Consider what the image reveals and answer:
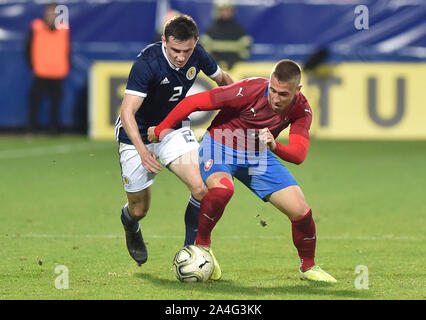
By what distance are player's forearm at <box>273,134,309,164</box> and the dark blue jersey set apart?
1039 millimetres

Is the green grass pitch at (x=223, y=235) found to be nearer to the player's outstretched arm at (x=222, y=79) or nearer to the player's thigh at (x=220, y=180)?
the player's thigh at (x=220, y=180)

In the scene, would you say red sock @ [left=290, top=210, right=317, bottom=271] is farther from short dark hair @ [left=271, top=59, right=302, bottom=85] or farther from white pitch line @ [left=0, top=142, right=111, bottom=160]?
white pitch line @ [left=0, top=142, right=111, bottom=160]

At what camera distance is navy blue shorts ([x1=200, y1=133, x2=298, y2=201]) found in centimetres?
669

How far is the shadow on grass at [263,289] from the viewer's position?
19.8 ft

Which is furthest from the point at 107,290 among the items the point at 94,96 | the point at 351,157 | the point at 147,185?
the point at 94,96

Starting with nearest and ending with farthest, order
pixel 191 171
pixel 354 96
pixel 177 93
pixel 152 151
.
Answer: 1. pixel 191 171
2. pixel 177 93
3. pixel 152 151
4. pixel 354 96

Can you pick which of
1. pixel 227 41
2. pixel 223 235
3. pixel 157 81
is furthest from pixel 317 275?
pixel 227 41

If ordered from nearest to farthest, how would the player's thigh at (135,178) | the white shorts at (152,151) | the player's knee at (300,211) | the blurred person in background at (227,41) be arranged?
the player's knee at (300,211)
the white shorts at (152,151)
the player's thigh at (135,178)
the blurred person in background at (227,41)

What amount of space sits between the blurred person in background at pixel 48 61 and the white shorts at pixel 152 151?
480 inches

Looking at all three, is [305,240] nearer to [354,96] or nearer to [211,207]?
[211,207]

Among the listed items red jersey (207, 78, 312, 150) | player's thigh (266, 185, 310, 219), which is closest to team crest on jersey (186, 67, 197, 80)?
red jersey (207, 78, 312, 150)

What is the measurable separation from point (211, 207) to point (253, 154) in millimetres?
505

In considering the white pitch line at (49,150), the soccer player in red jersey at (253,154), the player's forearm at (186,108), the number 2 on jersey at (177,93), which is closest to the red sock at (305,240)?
the soccer player in red jersey at (253,154)

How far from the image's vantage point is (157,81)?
7035 millimetres
